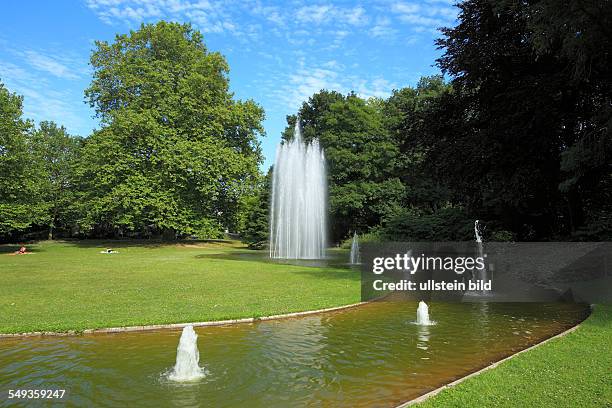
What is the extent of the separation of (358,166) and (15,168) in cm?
3395

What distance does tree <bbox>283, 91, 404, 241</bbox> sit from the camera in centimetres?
5066

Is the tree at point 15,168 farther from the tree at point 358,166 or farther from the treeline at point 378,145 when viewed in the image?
the tree at point 358,166

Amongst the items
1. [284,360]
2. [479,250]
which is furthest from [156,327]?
[479,250]

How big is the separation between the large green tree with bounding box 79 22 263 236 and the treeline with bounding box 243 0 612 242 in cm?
2223

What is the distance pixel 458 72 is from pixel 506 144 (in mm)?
5387

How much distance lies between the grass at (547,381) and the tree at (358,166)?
1643 inches

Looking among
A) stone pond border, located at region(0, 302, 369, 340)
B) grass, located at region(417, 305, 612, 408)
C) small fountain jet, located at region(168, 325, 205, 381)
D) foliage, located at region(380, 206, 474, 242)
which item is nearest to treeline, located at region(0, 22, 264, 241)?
foliage, located at region(380, 206, 474, 242)

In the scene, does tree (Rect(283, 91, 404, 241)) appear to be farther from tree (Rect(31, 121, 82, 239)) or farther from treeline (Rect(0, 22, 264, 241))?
tree (Rect(31, 121, 82, 239))

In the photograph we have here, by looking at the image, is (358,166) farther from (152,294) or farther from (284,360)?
(284,360)

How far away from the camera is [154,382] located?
7.03 meters

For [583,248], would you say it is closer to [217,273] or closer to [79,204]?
[217,273]

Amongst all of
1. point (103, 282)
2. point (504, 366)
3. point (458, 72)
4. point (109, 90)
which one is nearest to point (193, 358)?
point (504, 366)

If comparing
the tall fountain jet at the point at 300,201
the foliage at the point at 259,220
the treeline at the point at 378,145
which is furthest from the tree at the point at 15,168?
the foliage at the point at 259,220

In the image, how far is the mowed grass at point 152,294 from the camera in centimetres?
1122
